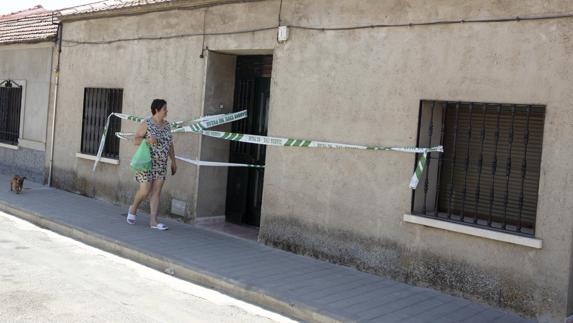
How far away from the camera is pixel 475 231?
6.07 metres

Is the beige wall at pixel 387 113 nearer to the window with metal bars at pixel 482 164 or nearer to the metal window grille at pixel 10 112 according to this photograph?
the window with metal bars at pixel 482 164

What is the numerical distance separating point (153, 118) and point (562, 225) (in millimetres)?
5656

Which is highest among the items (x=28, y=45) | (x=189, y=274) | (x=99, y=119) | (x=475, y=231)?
(x=28, y=45)

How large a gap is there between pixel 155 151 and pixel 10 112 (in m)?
7.84

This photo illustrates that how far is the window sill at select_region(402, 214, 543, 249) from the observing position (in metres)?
5.70

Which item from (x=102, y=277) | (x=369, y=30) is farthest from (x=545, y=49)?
(x=102, y=277)

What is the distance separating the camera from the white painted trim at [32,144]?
43.4 ft

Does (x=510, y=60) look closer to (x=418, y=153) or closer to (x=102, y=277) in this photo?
(x=418, y=153)

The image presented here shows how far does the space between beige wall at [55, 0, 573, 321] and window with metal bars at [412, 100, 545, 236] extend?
0.26 m

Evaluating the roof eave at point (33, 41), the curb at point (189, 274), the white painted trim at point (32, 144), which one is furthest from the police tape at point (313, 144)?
the white painted trim at point (32, 144)

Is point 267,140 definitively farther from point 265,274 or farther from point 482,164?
point 482,164

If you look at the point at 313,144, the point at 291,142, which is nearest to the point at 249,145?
the point at 291,142

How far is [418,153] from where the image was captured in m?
6.66

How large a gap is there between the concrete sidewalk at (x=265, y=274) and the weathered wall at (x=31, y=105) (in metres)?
3.70
